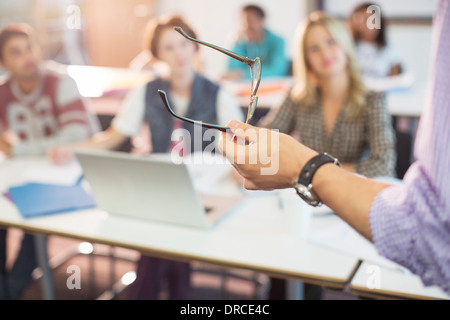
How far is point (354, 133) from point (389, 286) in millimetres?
1032

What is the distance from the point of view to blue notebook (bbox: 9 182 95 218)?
1.51 metres

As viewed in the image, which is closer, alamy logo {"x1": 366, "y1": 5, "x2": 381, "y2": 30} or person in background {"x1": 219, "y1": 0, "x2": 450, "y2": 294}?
person in background {"x1": 219, "y1": 0, "x2": 450, "y2": 294}

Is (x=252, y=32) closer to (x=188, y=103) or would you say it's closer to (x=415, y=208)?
(x=188, y=103)

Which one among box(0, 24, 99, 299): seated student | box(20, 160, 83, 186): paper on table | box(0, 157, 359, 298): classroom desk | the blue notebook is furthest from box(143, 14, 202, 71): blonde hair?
box(0, 157, 359, 298): classroom desk

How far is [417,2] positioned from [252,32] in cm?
196

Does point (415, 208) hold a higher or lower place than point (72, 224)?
higher

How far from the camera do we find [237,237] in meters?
1.34

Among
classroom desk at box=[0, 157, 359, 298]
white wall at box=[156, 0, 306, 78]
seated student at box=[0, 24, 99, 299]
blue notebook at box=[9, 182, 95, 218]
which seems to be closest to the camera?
classroom desk at box=[0, 157, 359, 298]

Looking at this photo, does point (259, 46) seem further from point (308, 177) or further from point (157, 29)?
point (308, 177)

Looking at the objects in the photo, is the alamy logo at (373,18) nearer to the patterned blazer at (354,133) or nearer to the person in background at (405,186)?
the patterned blazer at (354,133)

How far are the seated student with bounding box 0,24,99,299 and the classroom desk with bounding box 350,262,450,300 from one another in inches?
61.2

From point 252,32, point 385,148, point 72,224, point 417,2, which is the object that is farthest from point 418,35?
point 72,224

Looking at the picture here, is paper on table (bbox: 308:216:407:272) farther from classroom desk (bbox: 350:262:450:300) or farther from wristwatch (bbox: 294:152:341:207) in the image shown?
wristwatch (bbox: 294:152:341:207)

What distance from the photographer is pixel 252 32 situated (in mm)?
4305
